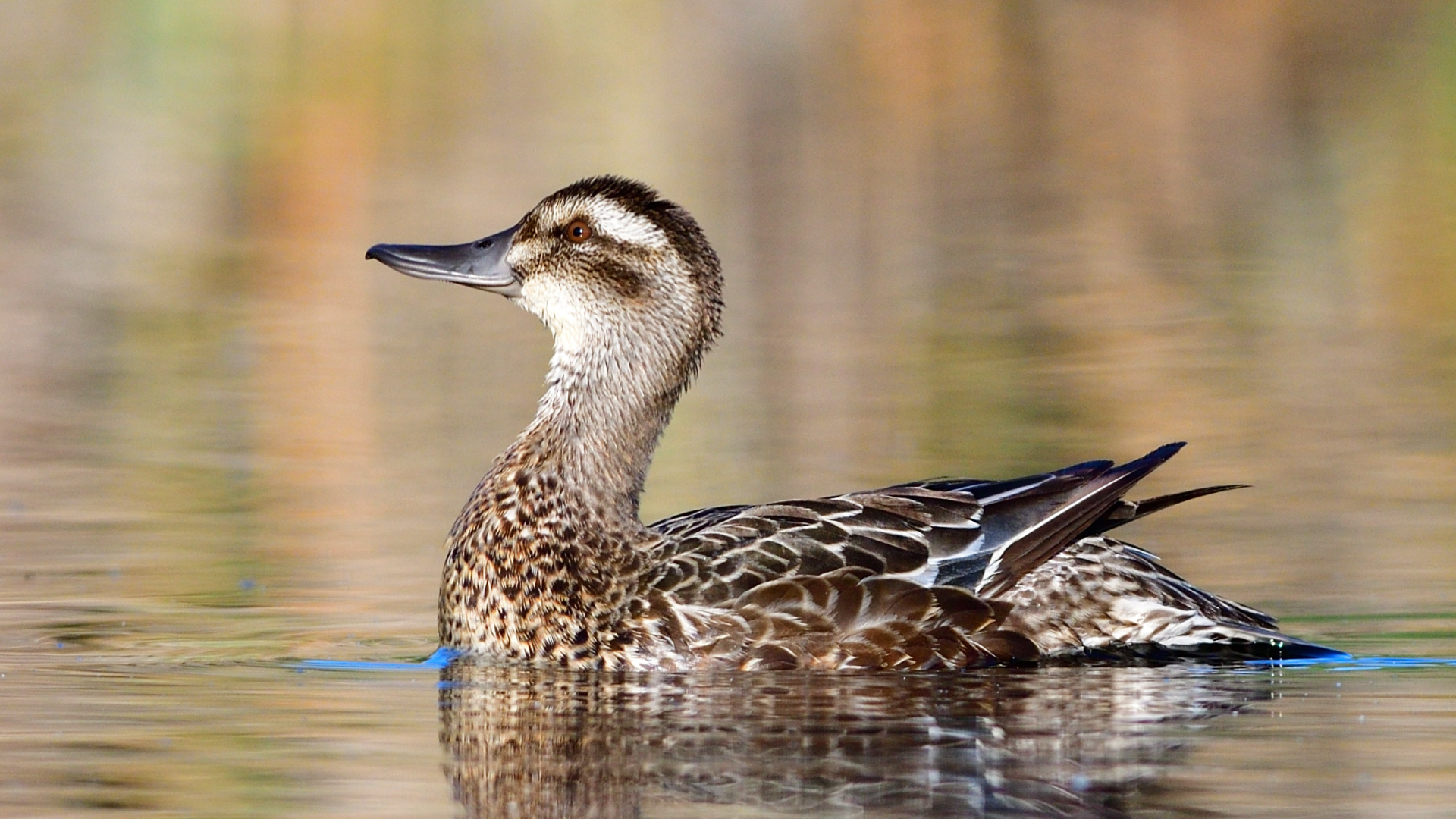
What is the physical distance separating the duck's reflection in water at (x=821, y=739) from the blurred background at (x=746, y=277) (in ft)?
4.01

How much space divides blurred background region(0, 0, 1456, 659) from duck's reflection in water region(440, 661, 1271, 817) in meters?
1.22

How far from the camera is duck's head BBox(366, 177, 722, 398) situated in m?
8.65

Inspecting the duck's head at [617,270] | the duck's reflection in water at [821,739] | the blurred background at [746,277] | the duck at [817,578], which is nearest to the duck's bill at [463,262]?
the duck's head at [617,270]

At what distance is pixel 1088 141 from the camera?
3006cm

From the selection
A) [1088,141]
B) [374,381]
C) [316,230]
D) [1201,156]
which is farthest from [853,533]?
[1088,141]

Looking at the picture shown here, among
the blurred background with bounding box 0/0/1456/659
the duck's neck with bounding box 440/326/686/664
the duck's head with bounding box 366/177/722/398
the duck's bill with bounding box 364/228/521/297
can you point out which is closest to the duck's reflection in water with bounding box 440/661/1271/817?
the duck's neck with bounding box 440/326/686/664

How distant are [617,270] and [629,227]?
160 millimetres

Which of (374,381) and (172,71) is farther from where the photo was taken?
(172,71)

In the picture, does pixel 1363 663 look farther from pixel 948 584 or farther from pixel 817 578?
pixel 817 578

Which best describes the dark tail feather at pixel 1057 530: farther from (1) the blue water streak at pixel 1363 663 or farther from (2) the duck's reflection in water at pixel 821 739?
(1) the blue water streak at pixel 1363 663

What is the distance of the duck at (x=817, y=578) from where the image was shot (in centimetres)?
743

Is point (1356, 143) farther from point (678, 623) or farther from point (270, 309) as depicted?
point (678, 623)

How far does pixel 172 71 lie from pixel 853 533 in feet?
96.0

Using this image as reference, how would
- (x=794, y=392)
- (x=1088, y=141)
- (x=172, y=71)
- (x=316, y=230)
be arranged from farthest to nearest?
(x=172, y=71), (x=1088, y=141), (x=316, y=230), (x=794, y=392)
